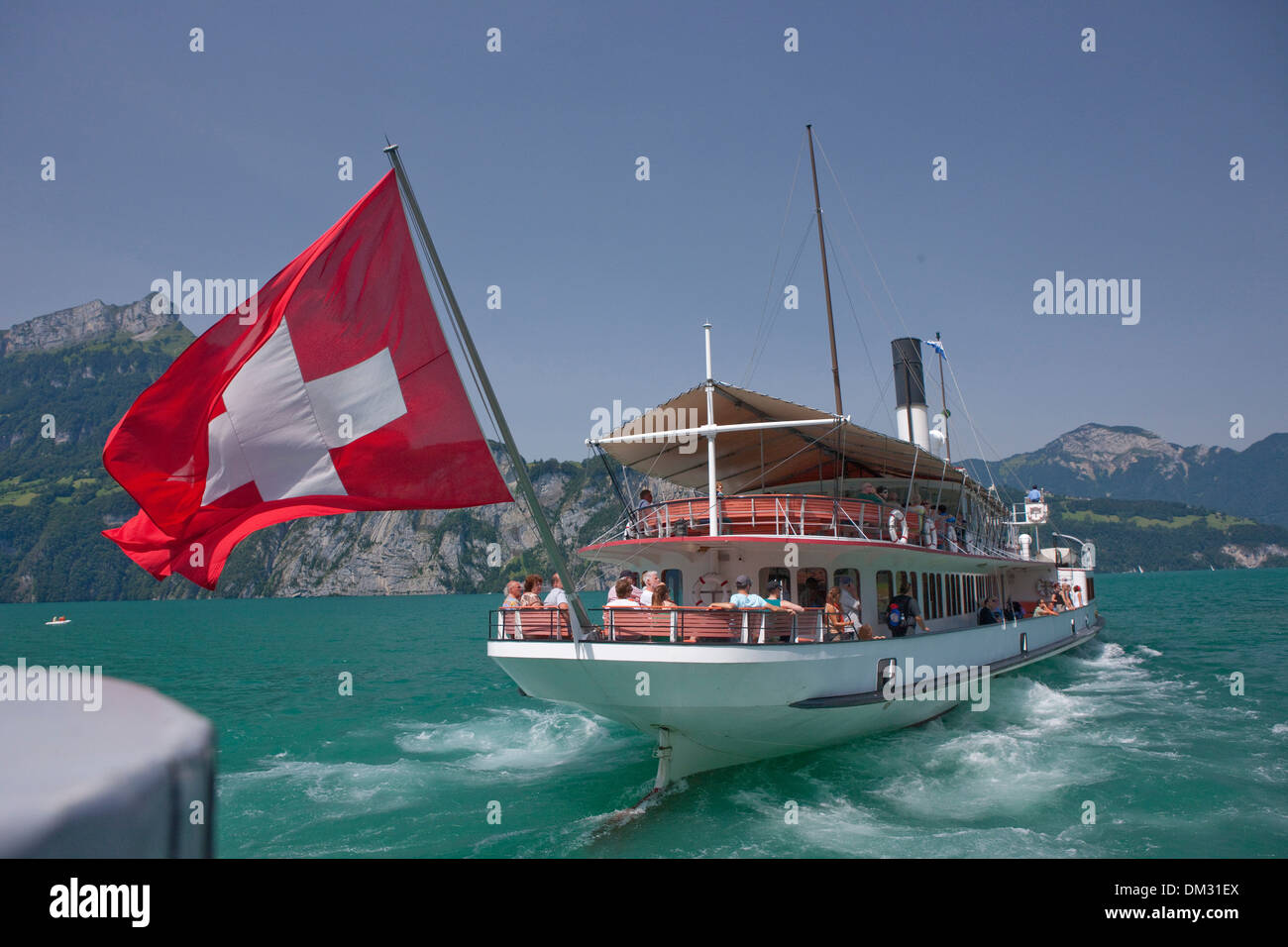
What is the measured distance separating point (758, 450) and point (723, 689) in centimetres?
786

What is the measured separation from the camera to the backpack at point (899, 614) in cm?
1584

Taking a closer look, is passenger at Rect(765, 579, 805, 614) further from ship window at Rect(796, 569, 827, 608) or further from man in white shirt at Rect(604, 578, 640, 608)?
man in white shirt at Rect(604, 578, 640, 608)

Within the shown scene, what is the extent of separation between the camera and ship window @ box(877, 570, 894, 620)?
17.2m

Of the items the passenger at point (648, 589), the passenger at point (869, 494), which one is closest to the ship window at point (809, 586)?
the passenger at point (869, 494)

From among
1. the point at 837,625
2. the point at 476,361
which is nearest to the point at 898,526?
the point at 837,625

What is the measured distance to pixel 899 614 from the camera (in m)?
15.9

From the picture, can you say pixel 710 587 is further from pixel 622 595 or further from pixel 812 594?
pixel 622 595

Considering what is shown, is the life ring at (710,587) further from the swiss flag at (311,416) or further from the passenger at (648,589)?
the swiss flag at (311,416)

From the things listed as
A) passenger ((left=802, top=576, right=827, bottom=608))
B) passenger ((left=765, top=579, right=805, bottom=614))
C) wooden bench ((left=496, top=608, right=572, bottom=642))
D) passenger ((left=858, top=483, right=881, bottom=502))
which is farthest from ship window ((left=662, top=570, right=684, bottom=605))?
wooden bench ((left=496, top=608, right=572, bottom=642))
